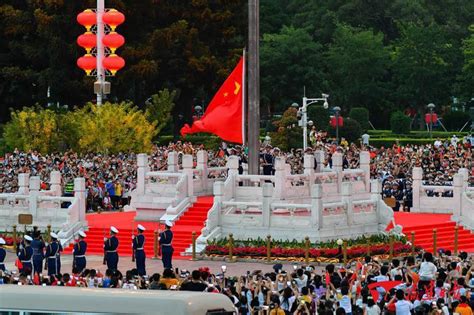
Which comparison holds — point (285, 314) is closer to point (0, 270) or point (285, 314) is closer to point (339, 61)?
point (0, 270)

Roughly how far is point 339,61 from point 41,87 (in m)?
27.7

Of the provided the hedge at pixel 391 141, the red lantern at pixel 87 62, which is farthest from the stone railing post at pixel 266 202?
the hedge at pixel 391 141

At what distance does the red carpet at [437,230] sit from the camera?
53.1 m

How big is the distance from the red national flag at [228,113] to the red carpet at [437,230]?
6.87 meters

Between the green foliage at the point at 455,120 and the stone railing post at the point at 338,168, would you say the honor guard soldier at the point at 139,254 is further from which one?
the green foliage at the point at 455,120

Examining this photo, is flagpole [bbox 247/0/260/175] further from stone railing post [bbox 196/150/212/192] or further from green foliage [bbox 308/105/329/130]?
green foliage [bbox 308/105/329/130]

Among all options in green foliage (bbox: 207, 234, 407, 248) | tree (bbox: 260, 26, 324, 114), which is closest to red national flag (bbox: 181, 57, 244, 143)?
green foliage (bbox: 207, 234, 407, 248)

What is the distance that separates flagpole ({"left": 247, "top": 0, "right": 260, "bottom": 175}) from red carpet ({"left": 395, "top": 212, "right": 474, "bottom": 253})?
588 cm

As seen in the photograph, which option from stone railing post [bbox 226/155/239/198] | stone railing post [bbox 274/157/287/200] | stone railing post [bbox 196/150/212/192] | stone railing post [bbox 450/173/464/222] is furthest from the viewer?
stone railing post [bbox 196/150/212/192]

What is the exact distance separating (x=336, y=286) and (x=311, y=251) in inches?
503

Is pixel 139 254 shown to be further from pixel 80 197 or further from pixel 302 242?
pixel 80 197

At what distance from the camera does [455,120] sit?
374 ft

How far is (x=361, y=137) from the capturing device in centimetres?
9694

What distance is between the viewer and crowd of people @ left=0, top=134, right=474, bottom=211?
62.8m
